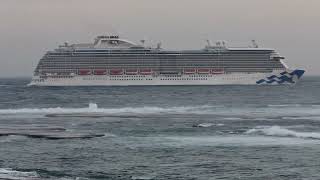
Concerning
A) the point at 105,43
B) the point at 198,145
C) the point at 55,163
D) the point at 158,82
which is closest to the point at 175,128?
the point at 198,145

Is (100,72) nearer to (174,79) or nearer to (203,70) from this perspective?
(174,79)

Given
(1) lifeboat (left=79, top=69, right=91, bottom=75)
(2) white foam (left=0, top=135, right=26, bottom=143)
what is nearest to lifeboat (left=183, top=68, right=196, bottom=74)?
(1) lifeboat (left=79, top=69, right=91, bottom=75)

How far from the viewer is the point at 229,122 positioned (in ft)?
158

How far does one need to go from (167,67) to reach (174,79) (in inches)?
104

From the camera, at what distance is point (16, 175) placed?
25453mm

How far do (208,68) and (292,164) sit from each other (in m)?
97.9

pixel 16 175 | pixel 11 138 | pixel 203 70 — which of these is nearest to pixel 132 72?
pixel 203 70

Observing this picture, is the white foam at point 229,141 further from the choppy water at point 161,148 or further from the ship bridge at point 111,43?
the ship bridge at point 111,43

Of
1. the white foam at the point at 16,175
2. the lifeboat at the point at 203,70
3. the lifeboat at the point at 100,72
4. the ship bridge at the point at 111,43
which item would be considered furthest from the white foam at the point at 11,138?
the ship bridge at the point at 111,43

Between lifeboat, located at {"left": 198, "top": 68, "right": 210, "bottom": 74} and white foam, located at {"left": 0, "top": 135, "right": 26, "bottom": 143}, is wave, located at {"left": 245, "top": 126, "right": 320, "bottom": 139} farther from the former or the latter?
lifeboat, located at {"left": 198, "top": 68, "right": 210, "bottom": 74}

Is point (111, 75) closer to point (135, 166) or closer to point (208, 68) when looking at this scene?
point (208, 68)

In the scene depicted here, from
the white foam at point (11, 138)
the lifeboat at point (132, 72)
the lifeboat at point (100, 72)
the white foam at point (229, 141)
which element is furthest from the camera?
the lifeboat at point (100, 72)

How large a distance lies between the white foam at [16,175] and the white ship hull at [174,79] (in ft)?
322

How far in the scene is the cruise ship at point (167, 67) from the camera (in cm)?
12569
